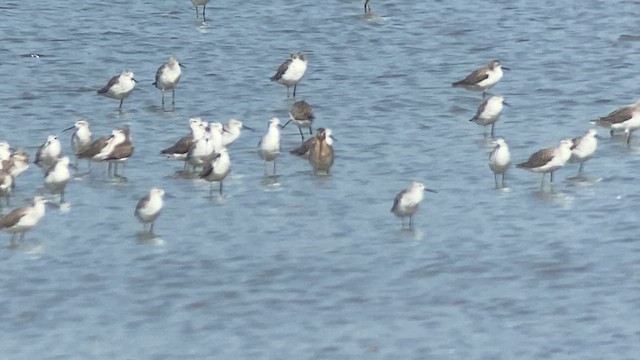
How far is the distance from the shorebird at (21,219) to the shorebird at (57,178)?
1.57 meters

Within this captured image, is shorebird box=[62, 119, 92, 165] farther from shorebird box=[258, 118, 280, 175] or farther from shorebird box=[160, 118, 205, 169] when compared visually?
shorebird box=[258, 118, 280, 175]

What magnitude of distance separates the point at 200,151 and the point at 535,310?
300 inches

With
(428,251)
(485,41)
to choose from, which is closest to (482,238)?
(428,251)

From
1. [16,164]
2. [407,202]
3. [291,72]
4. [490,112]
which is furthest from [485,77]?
[16,164]

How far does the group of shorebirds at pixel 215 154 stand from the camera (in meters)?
21.5

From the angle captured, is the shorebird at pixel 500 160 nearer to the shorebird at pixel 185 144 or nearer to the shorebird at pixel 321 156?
the shorebird at pixel 321 156

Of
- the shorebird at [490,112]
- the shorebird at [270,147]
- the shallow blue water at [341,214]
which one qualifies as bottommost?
the shallow blue water at [341,214]

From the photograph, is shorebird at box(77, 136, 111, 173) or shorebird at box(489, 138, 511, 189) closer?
shorebird at box(489, 138, 511, 189)

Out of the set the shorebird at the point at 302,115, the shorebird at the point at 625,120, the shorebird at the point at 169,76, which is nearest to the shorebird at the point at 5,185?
the shorebird at the point at 302,115

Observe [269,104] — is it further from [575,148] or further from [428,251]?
[428,251]

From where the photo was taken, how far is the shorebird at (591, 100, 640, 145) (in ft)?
86.3

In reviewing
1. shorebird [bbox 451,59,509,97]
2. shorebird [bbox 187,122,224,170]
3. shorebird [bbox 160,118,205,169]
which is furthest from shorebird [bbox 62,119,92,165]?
shorebird [bbox 451,59,509,97]

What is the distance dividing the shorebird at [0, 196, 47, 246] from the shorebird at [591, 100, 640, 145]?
9.01 metres

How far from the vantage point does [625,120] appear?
86.4 ft
